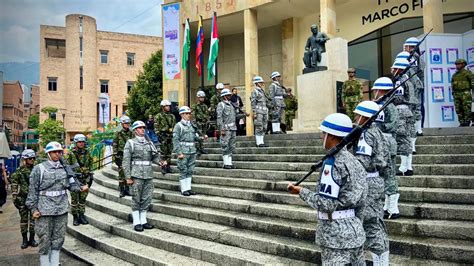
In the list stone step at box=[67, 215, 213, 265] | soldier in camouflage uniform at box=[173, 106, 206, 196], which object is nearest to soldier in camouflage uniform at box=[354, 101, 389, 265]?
stone step at box=[67, 215, 213, 265]

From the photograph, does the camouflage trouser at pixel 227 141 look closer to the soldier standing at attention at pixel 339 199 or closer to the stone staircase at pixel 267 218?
the stone staircase at pixel 267 218

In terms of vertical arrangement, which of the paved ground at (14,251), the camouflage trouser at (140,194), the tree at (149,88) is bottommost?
the paved ground at (14,251)

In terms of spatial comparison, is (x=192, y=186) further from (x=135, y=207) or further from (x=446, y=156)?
(x=446, y=156)

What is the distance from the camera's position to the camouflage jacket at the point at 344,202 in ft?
10.6

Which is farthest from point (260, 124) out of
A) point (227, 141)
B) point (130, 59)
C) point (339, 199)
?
point (130, 59)

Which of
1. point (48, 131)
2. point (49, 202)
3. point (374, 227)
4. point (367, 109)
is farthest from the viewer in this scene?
point (48, 131)

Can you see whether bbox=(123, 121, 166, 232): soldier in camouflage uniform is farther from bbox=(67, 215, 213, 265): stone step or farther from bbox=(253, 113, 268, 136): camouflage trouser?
bbox=(253, 113, 268, 136): camouflage trouser

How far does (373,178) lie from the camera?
4.46 meters

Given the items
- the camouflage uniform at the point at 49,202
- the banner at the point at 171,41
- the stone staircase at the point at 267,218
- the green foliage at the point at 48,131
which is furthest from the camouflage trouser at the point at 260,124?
the green foliage at the point at 48,131

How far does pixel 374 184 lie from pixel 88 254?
540 centimetres

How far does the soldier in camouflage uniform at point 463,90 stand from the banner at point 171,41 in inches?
589

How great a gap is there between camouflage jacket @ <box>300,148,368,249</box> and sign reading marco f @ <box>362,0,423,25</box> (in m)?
14.9

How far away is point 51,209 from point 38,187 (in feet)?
1.32

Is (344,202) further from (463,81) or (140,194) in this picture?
(463,81)
